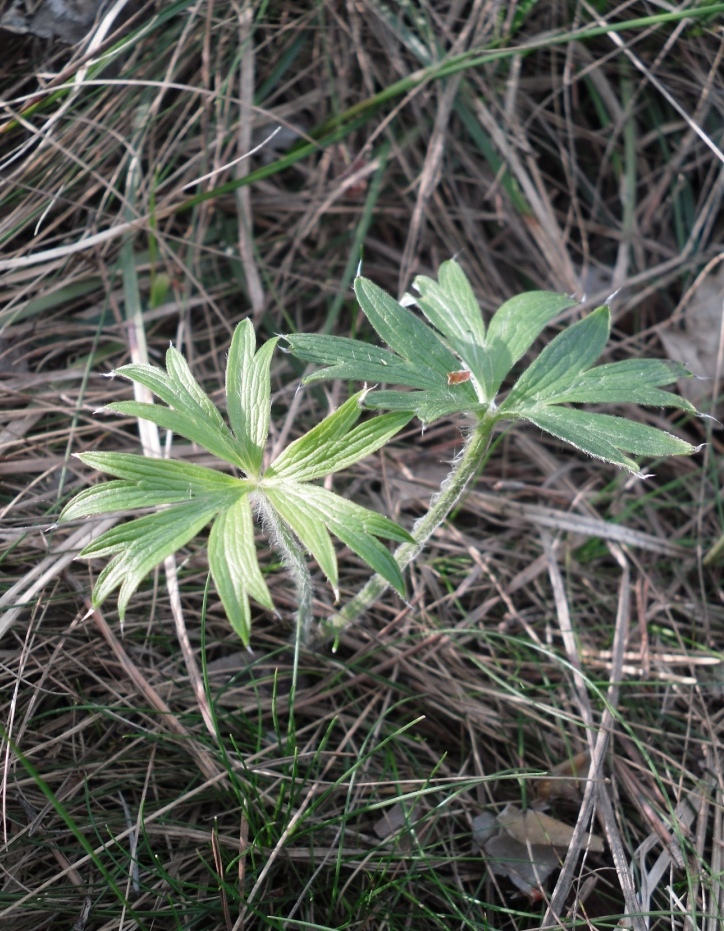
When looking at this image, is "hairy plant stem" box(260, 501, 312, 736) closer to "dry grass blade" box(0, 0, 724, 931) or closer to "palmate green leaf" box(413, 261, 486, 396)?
"dry grass blade" box(0, 0, 724, 931)

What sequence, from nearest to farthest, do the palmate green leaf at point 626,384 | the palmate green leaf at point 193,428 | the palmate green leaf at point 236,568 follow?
the palmate green leaf at point 236,568 < the palmate green leaf at point 193,428 < the palmate green leaf at point 626,384

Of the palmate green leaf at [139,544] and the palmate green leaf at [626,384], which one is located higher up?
the palmate green leaf at [139,544]

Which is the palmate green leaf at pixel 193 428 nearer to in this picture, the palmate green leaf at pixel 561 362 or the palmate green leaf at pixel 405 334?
the palmate green leaf at pixel 405 334

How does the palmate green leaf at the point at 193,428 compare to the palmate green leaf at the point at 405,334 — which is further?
the palmate green leaf at the point at 405,334

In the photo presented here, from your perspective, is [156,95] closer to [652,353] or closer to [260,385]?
[260,385]

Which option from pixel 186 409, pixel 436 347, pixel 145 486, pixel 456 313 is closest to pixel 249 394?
pixel 186 409

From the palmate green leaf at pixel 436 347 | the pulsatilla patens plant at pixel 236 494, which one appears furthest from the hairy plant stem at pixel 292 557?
the palmate green leaf at pixel 436 347
